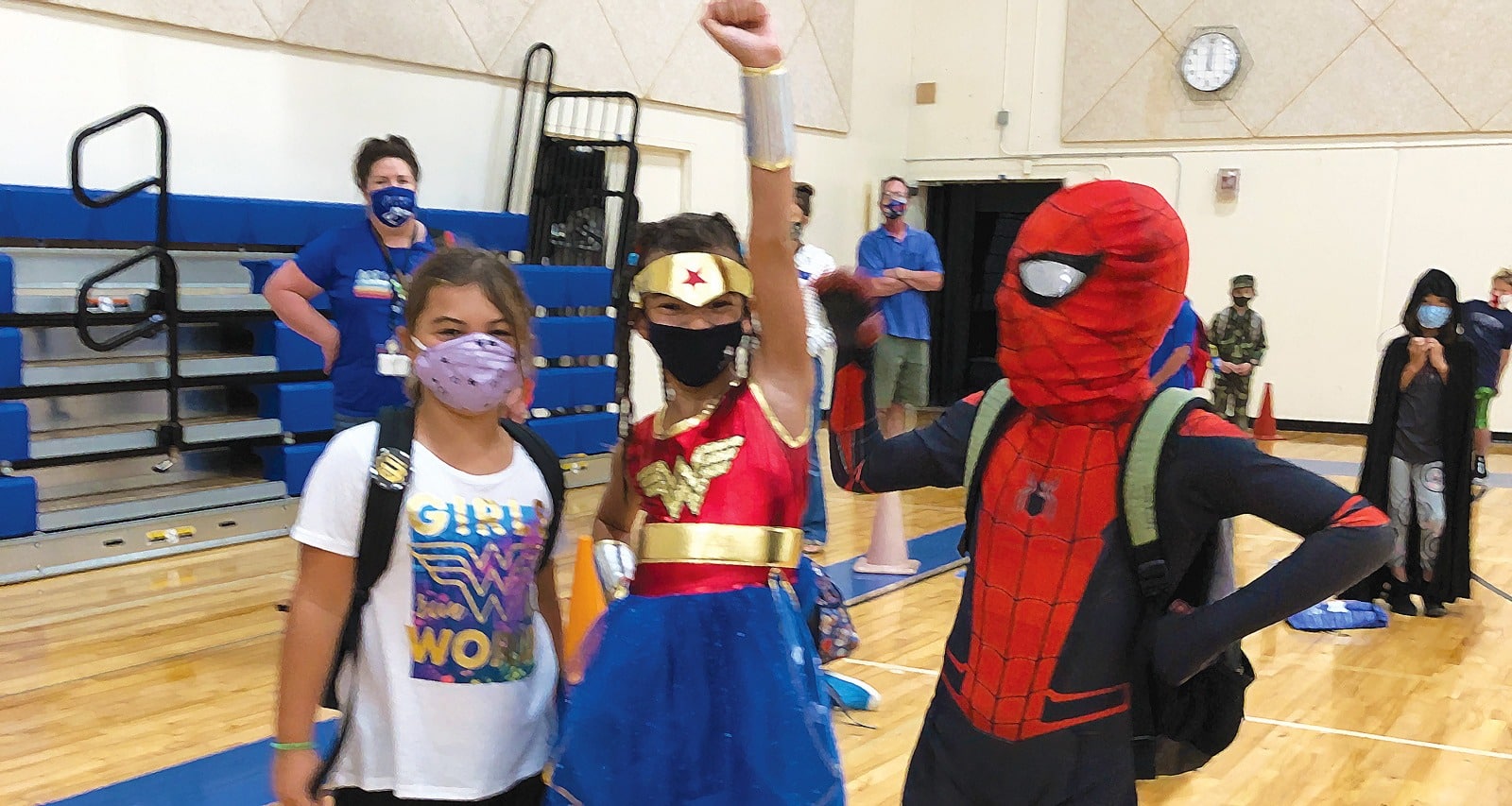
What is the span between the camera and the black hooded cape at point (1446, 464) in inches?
218

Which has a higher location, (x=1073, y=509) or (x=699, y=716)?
(x=1073, y=509)

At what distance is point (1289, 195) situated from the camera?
11.8m

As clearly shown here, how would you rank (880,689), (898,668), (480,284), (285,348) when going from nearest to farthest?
(480,284), (880,689), (898,668), (285,348)

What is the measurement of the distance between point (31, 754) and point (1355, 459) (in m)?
10.1

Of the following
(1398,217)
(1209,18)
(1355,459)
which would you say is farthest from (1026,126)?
(1355,459)

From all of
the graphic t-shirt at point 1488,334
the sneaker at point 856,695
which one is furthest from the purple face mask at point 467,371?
the graphic t-shirt at point 1488,334

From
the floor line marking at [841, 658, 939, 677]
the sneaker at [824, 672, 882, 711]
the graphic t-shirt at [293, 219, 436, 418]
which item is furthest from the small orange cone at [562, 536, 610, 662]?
the floor line marking at [841, 658, 939, 677]

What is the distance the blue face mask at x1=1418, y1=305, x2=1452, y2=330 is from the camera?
18.3ft

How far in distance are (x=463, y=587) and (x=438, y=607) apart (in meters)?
0.05

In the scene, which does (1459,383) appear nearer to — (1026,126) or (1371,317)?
(1371,317)

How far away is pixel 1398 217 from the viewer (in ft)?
37.3

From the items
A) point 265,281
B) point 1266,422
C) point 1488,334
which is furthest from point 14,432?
point 1266,422

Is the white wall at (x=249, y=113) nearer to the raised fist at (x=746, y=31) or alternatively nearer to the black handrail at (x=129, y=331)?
the black handrail at (x=129, y=331)

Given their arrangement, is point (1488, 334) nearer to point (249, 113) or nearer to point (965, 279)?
point (965, 279)
